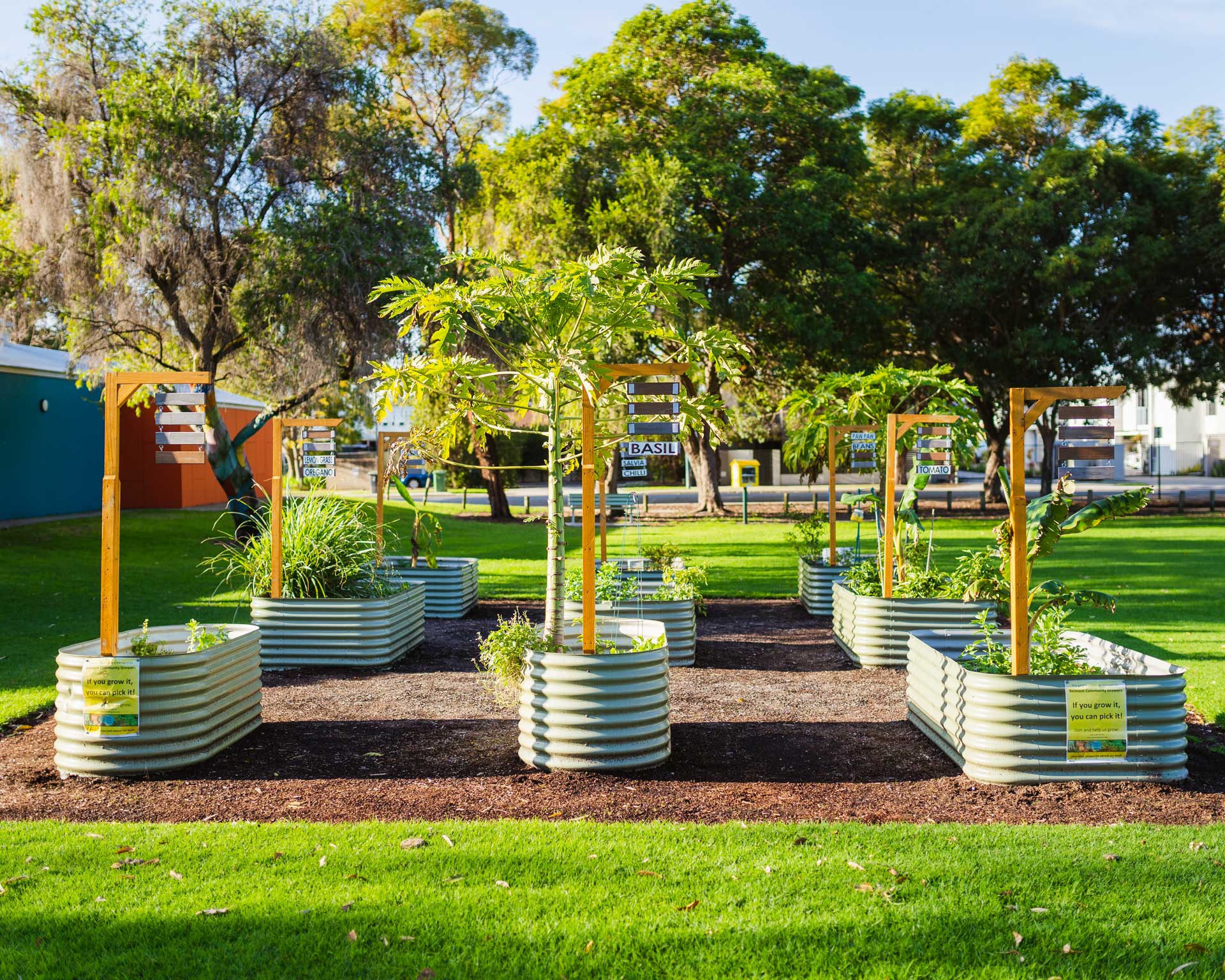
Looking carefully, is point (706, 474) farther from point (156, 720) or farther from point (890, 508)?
point (156, 720)

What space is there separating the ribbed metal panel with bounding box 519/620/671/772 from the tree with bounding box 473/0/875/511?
58.2ft

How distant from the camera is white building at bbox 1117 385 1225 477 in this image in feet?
204

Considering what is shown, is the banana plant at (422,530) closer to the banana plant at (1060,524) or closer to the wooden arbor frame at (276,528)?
the wooden arbor frame at (276,528)

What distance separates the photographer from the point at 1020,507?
5.43 meters

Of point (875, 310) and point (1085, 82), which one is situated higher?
point (1085, 82)

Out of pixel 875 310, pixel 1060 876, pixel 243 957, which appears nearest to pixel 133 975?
pixel 243 957

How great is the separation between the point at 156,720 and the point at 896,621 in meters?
5.61

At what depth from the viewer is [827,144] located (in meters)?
25.0

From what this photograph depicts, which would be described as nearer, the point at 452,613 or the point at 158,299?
the point at 452,613

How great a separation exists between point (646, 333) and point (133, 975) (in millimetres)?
4209

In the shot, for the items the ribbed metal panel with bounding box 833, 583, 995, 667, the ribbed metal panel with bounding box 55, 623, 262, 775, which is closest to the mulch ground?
the ribbed metal panel with bounding box 55, 623, 262, 775

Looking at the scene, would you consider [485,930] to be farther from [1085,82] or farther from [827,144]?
[1085,82]

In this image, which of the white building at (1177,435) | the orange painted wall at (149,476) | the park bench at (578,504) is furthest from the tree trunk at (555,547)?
the white building at (1177,435)

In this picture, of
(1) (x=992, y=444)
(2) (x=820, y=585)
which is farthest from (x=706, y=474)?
(2) (x=820, y=585)
